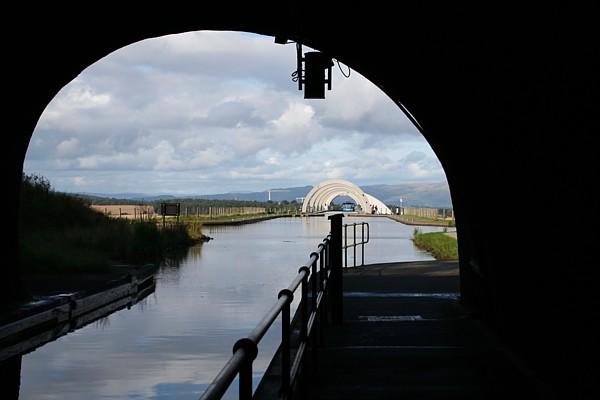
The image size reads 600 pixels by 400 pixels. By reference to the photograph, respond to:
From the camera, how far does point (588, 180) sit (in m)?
5.01

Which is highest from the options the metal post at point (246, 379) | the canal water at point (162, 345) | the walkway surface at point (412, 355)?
the metal post at point (246, 379)

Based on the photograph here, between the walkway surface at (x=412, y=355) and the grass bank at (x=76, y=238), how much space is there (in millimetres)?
9789

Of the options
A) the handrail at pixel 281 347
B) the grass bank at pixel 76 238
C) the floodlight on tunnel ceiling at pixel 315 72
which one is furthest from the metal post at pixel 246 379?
the grass bank at pixel 76 238

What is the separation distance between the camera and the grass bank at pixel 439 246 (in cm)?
2959

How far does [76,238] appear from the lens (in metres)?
28.6

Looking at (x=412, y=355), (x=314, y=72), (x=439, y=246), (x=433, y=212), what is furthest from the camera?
(x=433, y=212)

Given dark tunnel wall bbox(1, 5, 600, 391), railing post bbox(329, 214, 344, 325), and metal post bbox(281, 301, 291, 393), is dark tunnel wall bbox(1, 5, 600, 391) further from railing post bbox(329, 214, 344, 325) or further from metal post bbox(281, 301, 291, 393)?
metal post bbox(281, 301, 291, 393)

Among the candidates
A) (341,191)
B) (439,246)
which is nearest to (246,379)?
(439,246)

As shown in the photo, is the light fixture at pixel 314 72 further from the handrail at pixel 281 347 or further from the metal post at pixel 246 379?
the metal post at pixel 246 379

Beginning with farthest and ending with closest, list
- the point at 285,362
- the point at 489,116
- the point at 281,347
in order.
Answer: the point at 489,116 → the point at 281,347 → the point at 285,362

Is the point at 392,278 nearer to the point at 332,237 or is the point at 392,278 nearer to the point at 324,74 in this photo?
the point at 324,74

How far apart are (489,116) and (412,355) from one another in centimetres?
284

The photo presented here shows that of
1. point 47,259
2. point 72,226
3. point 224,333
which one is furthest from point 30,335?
point 72,226

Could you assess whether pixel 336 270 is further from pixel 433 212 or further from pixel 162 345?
pixel 433 212
